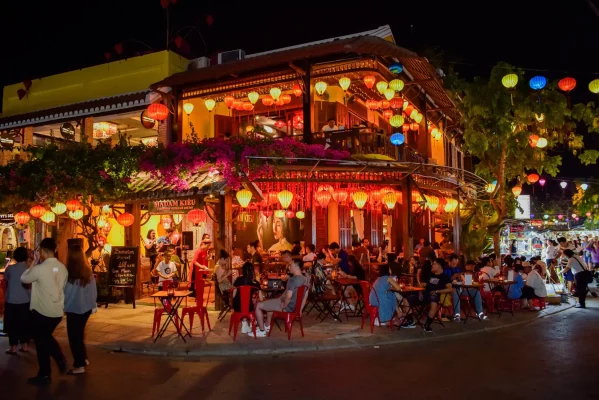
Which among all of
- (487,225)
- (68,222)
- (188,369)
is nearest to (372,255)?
(487,225)

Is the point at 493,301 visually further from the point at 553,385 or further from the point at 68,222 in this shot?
the point at 68,222

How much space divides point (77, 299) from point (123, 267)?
24.3 ft

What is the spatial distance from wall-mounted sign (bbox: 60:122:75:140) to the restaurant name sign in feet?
19.6

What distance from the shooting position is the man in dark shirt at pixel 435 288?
10.5 m

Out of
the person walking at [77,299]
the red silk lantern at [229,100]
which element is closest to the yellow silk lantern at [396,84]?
the red silk lantern at [229,100]

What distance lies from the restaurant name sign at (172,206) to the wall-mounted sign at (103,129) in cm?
670

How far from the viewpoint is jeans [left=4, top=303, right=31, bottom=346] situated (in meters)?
8.50

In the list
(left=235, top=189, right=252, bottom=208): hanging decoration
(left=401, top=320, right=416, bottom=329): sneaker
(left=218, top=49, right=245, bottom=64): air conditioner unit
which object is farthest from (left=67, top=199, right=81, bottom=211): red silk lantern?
(left=401, top=320, right=416, bottom=329): sneaker

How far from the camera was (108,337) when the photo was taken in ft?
33.2

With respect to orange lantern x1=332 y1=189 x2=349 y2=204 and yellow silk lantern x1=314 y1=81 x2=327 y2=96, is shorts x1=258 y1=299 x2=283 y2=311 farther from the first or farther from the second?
yellow silk lantern x1=314 y1=81 x2=327 y2=96

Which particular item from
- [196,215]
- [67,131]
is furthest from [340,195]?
[67,131]

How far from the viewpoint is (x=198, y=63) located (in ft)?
60.0

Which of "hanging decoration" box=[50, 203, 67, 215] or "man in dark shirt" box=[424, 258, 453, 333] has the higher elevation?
"hanging decoration" box=[50, 203, 67, 215]

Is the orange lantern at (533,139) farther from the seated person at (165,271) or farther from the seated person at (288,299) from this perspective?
the seated person at (165,271)
